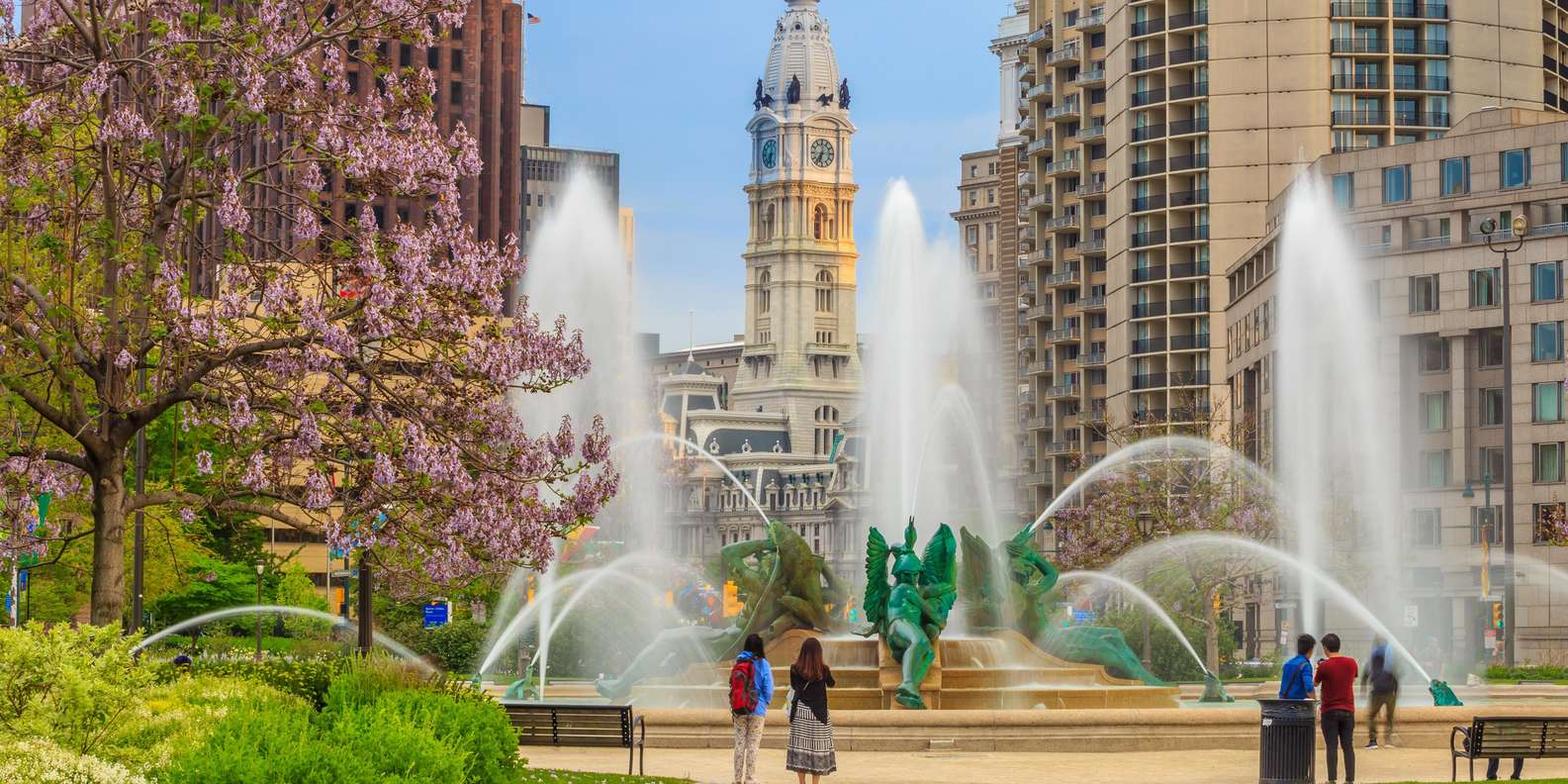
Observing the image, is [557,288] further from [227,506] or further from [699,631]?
[227,506]

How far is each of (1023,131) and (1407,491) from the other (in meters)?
58.3

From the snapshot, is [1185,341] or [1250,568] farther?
[1185,341]

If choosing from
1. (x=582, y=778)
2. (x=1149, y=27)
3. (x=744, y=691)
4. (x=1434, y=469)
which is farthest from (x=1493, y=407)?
(x=582, y=778)

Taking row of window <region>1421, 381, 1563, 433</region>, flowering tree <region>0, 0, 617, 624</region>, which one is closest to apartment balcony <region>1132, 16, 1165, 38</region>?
row of window <region>1421, 381, 1563, 433</region>

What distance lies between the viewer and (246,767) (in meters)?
14.2

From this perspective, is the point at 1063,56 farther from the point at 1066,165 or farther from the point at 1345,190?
the point at 1345,190

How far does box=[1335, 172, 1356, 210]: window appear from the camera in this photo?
273ft

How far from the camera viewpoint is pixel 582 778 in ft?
70.6

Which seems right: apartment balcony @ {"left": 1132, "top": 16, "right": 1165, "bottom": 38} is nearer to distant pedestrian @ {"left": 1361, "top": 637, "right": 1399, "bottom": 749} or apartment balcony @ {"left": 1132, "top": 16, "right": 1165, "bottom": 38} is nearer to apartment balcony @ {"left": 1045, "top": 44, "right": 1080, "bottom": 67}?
apartment balcony @ {"left": 1045, "top": 44, "right": 1080, "bottom": 67}

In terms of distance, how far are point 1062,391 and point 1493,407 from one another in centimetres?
5079

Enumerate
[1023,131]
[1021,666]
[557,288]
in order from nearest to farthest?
[1021,666] < [557,288] < [1023,131]

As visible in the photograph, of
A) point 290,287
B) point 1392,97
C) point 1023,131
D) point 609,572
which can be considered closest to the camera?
point 290,287

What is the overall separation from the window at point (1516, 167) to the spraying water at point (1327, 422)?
33.9ft

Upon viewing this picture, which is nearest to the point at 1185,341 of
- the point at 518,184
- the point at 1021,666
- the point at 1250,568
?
the point at 1250,568
